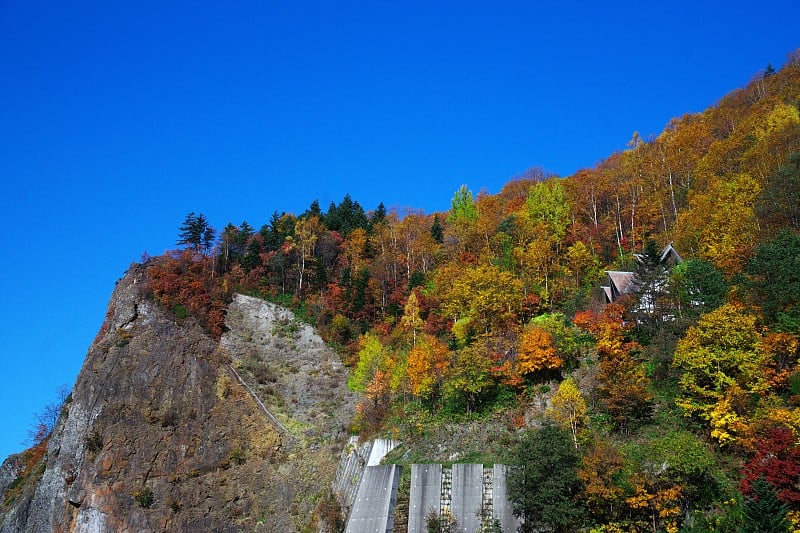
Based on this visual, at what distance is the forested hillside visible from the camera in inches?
1017

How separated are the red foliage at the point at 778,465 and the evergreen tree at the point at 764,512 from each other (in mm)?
361

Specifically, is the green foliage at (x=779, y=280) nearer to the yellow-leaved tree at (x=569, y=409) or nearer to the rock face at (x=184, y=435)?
the yellow-leaved tree at (x=569, y=409)

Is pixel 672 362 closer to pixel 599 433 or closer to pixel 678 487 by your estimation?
pixel 599 433

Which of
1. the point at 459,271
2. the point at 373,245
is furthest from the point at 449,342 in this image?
the point at 373,245

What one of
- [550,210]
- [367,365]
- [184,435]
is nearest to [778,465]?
[367,365]

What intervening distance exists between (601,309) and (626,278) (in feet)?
8.57

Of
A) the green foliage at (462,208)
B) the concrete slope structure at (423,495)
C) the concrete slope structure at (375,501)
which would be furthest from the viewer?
the green foliage at (462,208)

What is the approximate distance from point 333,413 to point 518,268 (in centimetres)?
1695

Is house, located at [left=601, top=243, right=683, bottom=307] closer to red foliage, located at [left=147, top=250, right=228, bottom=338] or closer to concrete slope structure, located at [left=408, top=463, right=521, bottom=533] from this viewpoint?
concrete slope structure, located at [left=408, top=463, right=521, bottom=533]

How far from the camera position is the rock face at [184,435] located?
3997 cm

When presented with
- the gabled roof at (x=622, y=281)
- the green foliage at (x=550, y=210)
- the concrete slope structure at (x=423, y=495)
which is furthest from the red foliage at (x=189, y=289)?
the gabled roof at (x=622, y=281)

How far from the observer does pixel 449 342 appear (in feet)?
149

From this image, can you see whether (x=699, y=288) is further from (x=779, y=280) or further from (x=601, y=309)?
(x=601, y=309)

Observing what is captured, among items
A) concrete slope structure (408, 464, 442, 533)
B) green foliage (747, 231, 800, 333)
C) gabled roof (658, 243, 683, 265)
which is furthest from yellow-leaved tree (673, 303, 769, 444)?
gabled roof (658, 243, 683, 265)
